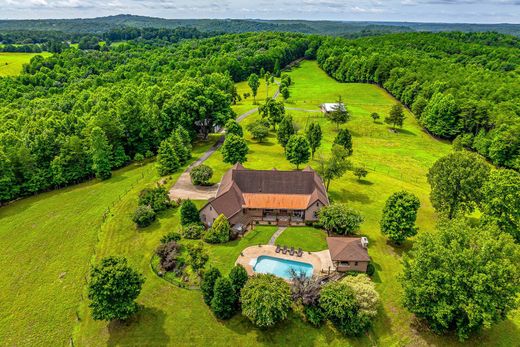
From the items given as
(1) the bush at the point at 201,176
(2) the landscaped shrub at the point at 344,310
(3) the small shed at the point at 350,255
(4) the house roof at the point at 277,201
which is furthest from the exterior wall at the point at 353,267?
(1) the bush at the point at 201,176

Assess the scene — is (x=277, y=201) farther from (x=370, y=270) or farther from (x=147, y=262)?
(x=147, y=262)

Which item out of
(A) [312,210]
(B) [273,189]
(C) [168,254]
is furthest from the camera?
(B) [273,189]

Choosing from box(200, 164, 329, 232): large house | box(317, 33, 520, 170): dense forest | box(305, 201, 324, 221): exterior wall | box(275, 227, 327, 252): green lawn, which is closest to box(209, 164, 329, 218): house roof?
box(200, 164, 329, 232): large house

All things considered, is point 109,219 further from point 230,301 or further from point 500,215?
point 500,215

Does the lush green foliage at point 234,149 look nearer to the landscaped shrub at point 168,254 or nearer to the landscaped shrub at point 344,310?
the landscaped shrub at point 168,254

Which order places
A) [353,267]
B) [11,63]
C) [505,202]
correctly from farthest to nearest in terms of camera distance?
[11,63]
[505,202]
[353,267]

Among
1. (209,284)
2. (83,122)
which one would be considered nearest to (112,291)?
(209,284)
